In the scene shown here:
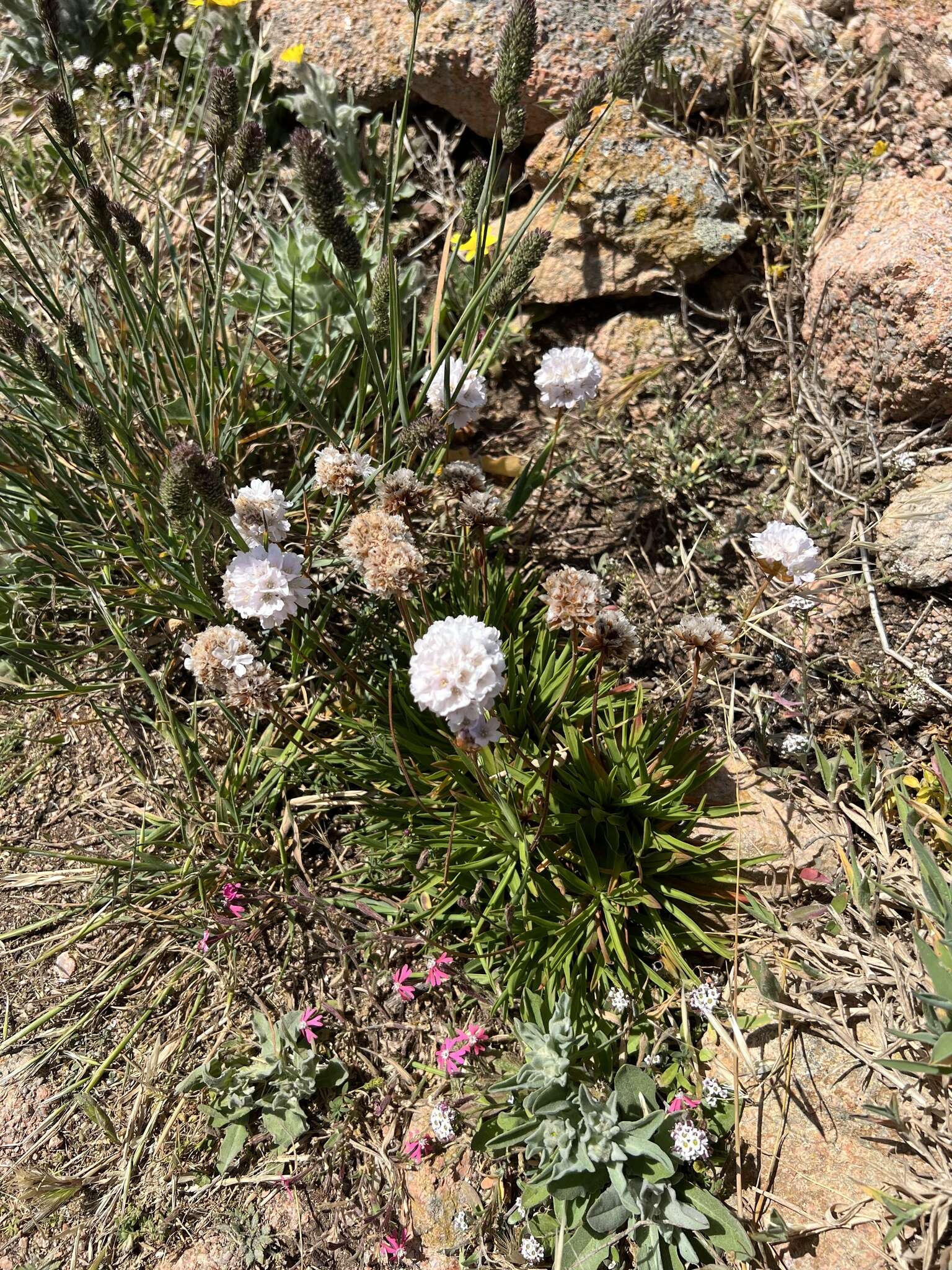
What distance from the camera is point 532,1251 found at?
2.02m

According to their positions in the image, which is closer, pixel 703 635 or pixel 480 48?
pixel 703 635

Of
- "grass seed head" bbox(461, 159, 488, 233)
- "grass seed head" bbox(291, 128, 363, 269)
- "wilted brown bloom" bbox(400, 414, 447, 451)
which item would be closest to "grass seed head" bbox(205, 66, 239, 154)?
"grass seed head" bbox(291, 128, 363, 269)

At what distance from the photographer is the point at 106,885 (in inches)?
102

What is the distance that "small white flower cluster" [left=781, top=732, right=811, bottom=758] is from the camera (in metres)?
2.53

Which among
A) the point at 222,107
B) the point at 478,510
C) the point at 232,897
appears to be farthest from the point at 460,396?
the point at 232,897

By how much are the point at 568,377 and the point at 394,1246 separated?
2390mm

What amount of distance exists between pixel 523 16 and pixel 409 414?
1123 mm

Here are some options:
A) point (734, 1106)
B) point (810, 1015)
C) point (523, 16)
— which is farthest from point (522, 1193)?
point (523, 16)

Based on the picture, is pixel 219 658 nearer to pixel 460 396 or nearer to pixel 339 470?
pixel 339 470

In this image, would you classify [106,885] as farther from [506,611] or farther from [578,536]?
[578,536]

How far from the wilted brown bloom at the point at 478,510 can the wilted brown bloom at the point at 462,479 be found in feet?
0.18

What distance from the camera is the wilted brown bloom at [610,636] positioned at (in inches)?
77.4

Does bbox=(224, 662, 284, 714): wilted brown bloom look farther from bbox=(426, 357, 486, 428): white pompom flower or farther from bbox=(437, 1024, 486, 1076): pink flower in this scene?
bbox=(437, 1024, 486, 1076): pink flower

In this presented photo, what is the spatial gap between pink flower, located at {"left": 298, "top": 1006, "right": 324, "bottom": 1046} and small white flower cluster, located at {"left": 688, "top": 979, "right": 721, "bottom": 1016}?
1055 mm
